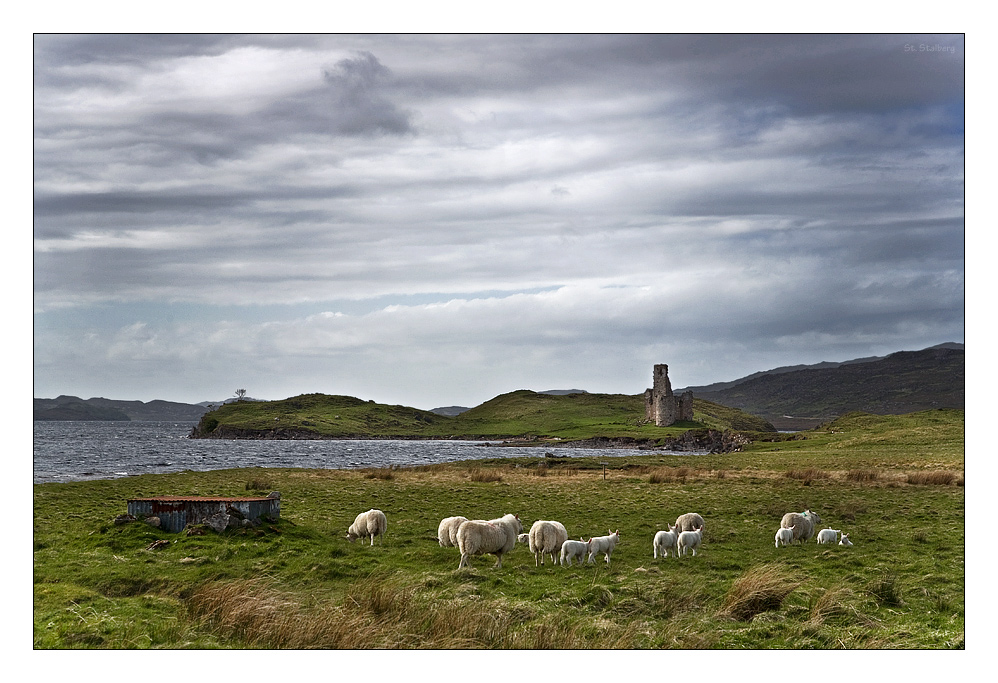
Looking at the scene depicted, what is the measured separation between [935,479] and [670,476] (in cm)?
1469

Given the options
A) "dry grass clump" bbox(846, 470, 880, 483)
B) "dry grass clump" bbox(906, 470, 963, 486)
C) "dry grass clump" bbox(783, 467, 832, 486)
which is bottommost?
"dry grass clump" bbox(783, 467, 832, 486)

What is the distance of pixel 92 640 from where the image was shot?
11781 millimetres

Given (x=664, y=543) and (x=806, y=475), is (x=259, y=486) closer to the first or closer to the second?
(x=664, y=543)

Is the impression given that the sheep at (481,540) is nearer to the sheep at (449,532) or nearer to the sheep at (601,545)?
the sheep at (449,532)

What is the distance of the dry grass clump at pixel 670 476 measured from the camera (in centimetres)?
4541

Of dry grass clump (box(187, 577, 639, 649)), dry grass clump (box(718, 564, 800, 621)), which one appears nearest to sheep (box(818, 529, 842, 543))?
dry grass clump (box(718, 564, 800, 621))

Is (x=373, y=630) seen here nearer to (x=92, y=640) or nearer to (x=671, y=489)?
(x=92, y=640)

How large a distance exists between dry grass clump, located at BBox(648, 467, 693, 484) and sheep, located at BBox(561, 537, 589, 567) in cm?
2692

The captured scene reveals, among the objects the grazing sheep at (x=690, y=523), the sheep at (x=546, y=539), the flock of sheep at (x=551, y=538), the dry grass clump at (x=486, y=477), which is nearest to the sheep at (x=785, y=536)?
the flock of sheep at (x=551, y=538)

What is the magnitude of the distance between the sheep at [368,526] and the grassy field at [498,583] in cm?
58

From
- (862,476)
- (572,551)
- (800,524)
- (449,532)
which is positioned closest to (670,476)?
(862,476)

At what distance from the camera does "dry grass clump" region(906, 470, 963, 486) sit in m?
38.3

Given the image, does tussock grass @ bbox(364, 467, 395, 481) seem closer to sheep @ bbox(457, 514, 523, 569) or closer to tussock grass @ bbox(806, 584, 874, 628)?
sheep @ bbox(457, 514, 523, 569)

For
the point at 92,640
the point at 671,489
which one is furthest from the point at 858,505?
the point at 92,640
